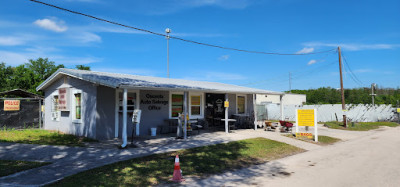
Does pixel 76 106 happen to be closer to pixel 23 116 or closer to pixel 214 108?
pixel 23 116

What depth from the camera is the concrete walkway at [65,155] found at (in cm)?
575

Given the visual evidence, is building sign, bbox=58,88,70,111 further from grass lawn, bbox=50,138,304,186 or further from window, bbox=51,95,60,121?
grass lawn, bbox=50,138,304,186

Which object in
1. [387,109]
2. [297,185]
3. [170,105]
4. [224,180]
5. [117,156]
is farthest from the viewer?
[387,109]

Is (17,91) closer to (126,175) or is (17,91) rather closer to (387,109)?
(126,175)

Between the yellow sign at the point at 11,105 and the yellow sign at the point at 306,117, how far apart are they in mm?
15421

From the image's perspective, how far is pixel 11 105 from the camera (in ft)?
47.1

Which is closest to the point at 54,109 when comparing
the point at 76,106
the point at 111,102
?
the point at 76,106

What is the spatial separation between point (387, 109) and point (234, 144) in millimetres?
23888

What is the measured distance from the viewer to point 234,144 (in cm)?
1022

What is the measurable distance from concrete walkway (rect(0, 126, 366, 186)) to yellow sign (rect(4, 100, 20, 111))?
5800 mm

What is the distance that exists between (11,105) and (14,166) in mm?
9724

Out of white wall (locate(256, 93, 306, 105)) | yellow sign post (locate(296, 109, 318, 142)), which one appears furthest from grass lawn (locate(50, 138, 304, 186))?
white wall (locate(256, 93, 306, 105))

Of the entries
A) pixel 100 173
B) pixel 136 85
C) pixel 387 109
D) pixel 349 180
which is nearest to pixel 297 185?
pixel 349 180

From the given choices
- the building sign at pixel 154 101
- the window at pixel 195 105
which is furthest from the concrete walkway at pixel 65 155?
the window at pixel 195 105
